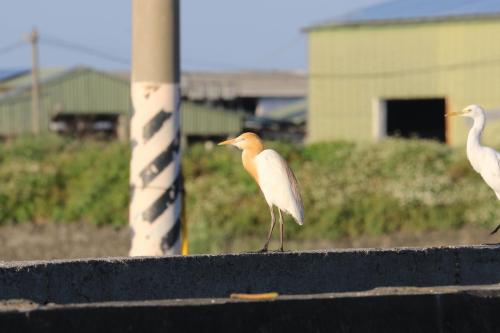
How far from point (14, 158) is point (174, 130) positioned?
15.8m

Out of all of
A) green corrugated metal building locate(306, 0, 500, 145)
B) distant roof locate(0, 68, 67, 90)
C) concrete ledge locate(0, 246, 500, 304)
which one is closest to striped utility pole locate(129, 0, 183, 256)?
concrete ledge locate(0, 246, 500, 304)

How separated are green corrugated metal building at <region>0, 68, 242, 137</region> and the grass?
2720 cm

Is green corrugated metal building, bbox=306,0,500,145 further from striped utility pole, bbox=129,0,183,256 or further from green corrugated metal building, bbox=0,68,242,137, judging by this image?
striped utility pole, bbox=129,0,183,256

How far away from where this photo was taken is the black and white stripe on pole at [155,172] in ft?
33.3

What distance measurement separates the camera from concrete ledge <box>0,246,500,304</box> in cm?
562

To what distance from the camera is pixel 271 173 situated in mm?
7066

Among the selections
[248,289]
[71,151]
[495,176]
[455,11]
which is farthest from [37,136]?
[248,289]

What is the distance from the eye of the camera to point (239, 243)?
2125 centimetres

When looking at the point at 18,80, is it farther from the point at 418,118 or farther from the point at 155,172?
the point at 155,172

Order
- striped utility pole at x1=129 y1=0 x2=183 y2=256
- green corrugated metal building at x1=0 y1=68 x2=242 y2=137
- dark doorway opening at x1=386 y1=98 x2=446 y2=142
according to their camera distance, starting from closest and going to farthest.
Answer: striped utility pole at x1=129 y1=0 x2=183 y2=256
dark doorway opening at x1=386 y1=98 x2=446 y2=142
green corrugated metal building at x1=0 y1=68 x2=242 y2=137

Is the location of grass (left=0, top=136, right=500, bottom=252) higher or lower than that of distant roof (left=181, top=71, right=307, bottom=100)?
lower

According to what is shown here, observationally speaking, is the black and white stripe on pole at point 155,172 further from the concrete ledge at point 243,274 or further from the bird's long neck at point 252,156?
the concrete ledge at point 243,274

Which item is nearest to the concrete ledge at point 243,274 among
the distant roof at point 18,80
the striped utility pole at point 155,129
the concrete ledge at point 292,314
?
the concrete ledge at point 292,314

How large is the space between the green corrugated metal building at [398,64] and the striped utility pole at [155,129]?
2920 cm
